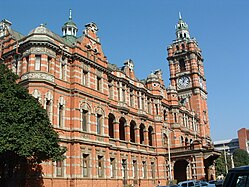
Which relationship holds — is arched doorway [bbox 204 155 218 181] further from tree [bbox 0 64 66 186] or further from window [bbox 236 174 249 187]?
window [bbox 236 174 249 187]

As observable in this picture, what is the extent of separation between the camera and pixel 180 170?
50531mm

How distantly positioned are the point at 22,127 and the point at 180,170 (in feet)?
115

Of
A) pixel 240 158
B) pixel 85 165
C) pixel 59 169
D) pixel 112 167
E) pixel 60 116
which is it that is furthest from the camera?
pixel 240 158

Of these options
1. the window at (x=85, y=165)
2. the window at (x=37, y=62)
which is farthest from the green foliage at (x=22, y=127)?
the window at (x=85, y=165)

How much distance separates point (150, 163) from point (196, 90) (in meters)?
27.2

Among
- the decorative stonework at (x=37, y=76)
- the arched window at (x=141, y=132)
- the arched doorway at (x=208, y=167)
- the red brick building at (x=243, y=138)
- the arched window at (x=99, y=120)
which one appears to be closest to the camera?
the decorative stonework at (x=37, y=76)

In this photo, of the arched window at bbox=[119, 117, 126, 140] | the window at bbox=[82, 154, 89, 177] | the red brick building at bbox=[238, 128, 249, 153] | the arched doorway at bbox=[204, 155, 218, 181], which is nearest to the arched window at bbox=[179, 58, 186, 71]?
the arched doorway at bbox=[204, 155, 218, 181]

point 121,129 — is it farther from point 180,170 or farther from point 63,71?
point 180,170

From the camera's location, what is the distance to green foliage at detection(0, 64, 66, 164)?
66.9 feet

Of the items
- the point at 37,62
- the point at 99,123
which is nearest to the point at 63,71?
the point at 37,62

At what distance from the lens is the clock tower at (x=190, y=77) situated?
6644 cm

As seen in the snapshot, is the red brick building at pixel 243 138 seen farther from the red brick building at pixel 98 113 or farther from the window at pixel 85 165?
the window at pixel 85 165

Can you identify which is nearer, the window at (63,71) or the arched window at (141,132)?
the window at (63,71)

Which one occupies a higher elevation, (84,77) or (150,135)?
(84,77)
